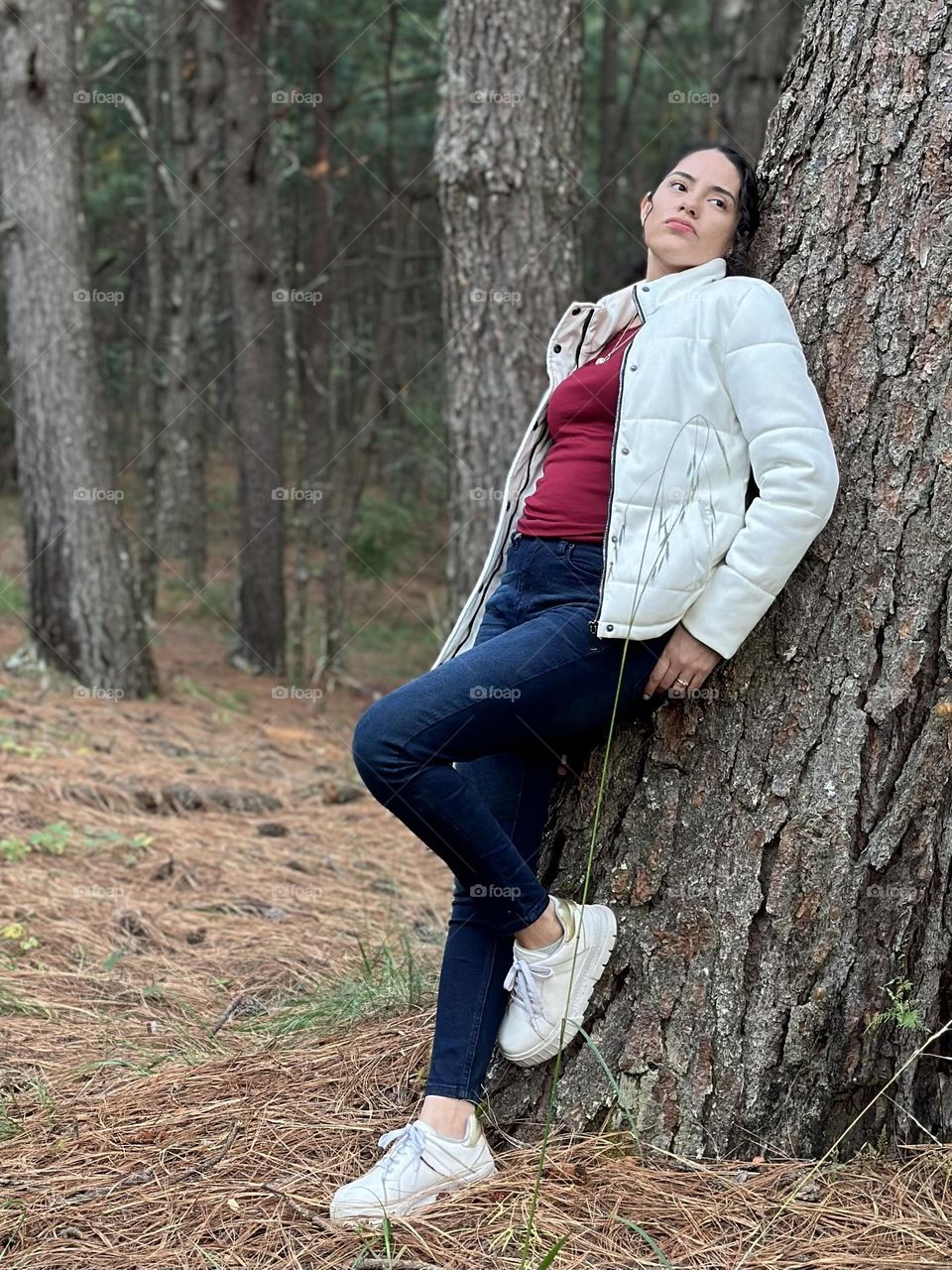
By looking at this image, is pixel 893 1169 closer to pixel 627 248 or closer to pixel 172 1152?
pixel 172 1152

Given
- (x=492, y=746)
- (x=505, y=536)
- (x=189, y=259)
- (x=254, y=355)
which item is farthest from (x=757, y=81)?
(x=492, y=746)

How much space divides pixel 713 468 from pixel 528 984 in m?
1.00

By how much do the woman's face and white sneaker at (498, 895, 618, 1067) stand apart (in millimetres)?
1275

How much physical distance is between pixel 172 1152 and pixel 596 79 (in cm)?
1686

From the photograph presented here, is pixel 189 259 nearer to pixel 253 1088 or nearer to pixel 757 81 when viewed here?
pixel 757 81

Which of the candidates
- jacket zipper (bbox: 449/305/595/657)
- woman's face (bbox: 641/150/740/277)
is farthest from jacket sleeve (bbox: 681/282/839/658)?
jacket zipper (bbox: 449/305/595/657)

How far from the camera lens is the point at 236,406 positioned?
9.55 metres

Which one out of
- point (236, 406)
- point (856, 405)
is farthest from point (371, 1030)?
point (236, 406)

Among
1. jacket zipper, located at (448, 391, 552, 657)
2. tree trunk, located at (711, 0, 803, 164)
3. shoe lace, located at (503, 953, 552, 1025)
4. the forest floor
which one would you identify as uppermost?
tree trunk, located at (711, 0, 803, 164)

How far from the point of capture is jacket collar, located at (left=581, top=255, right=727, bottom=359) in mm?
2227

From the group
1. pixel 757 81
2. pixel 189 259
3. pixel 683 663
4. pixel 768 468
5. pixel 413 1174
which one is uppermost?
pixel 757 81

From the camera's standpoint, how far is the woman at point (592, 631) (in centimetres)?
201

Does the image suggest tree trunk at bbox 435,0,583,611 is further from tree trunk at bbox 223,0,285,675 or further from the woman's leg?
tree trunk at bbox 223,0,285,675

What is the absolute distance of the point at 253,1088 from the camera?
2.36m
